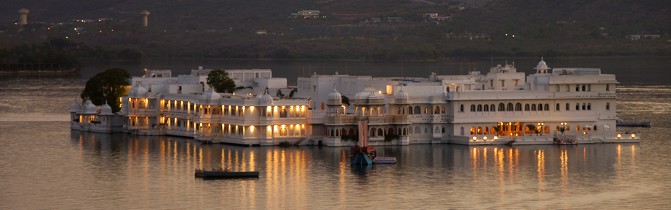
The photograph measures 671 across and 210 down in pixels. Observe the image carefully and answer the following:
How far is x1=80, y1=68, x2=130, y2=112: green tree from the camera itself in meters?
70.8

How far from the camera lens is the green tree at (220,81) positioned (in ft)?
224

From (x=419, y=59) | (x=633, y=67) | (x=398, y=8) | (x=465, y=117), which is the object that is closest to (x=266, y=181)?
(x=465, y=117)

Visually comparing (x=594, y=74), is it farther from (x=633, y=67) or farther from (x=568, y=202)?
(x=633, y=67)

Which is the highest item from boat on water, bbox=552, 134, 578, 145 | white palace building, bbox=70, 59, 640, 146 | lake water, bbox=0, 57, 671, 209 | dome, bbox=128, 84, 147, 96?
dome, bbox=128, 84, 147, 96

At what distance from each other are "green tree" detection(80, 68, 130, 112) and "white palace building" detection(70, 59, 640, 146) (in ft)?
16.9

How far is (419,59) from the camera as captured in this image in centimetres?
15762

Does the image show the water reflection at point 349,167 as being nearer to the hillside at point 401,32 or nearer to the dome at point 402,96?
the dome at point 402,96

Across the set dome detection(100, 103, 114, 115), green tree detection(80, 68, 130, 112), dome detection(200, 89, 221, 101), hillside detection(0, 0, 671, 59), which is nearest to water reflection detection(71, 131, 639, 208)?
dome detection(200, 89, 221, 101)

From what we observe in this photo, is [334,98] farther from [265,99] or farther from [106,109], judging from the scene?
[106,109]

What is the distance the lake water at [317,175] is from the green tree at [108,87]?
2368mm

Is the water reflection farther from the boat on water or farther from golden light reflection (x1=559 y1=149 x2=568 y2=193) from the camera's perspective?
the boat on water

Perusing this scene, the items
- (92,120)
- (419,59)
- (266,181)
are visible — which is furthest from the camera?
(419,59)

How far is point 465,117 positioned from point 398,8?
132038 mm

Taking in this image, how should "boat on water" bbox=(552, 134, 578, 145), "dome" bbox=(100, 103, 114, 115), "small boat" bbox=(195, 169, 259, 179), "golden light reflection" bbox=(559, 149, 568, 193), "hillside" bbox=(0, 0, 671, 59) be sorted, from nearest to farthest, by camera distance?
"golden light reflection" bbox=(559, 149, 568, 193) → "small boat" bbox=(195, 169, 259, 179) → "boat on water" bbox=(552, 134, 578, 145) → "dome" bbox=(100, 103, 114, 115) → "hillside" bbox=(0, 0, 671, 59)
